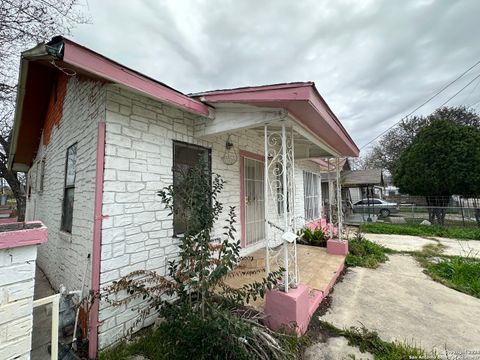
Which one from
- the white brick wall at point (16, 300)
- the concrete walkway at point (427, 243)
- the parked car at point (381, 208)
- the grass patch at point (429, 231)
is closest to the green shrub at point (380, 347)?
the white brick wall at point (16, 300)

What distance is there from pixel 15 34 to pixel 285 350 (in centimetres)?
614

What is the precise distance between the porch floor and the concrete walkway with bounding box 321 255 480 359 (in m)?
0.25

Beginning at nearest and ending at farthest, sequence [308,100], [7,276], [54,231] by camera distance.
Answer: [7,276], [308,100], [54,231]

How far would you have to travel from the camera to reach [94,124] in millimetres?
2748

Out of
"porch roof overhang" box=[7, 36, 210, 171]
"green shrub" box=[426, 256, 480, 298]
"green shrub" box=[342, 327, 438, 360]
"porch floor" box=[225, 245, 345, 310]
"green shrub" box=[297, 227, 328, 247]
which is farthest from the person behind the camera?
"green shrub" box=[297, 227, 328, 247]

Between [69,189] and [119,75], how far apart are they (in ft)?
8.05

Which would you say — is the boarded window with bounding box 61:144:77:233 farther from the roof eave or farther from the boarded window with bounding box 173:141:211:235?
the boarded window with bounding box 173:141:211:235

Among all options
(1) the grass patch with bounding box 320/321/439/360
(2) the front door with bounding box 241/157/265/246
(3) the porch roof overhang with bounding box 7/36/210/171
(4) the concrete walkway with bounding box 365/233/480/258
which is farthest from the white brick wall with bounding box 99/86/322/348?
(4) the concrete walkway with bounding box 365/233/480/258

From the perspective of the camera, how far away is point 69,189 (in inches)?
142

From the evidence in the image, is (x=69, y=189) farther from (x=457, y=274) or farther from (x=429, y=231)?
(x=429, y=231)

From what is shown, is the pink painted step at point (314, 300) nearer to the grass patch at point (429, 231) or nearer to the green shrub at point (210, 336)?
the green shrub at point (210, 336)

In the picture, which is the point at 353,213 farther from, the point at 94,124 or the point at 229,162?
the point at 94,124

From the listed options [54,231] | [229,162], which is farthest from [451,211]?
[54,231]

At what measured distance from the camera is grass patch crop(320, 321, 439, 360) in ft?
7.19
